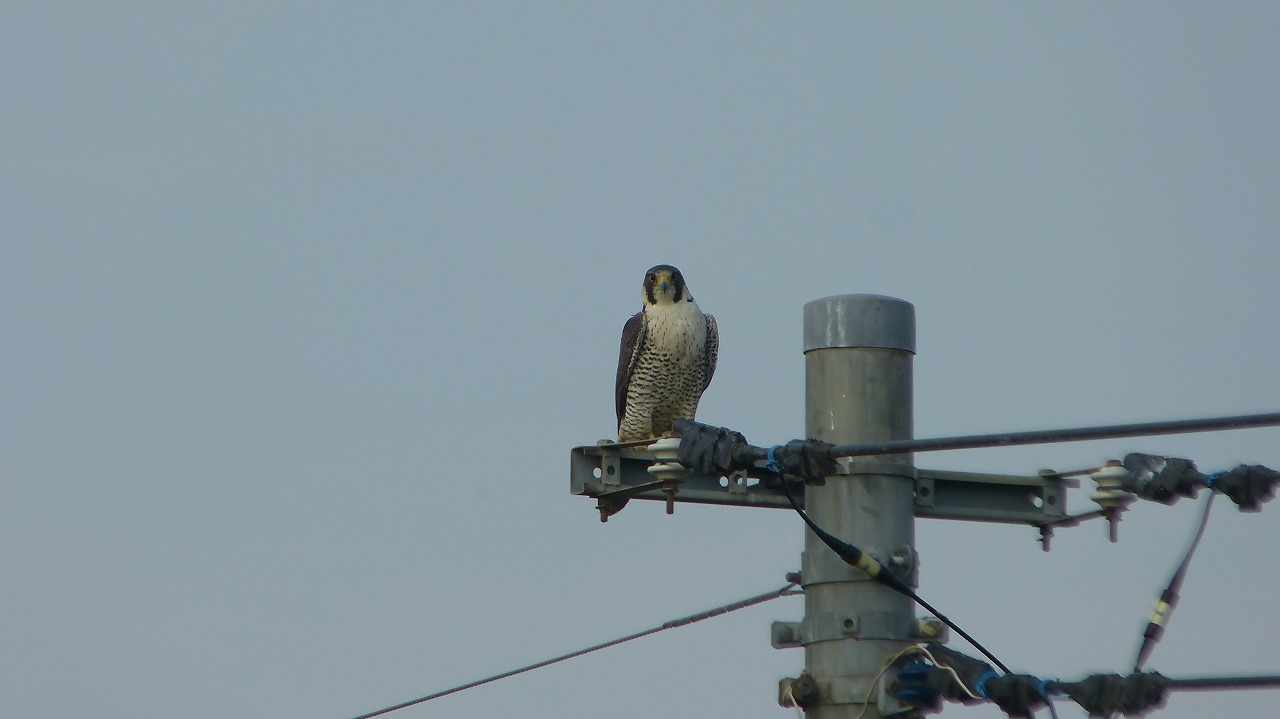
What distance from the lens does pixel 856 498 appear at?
7.47 metres

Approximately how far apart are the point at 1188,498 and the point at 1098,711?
109 centimetres

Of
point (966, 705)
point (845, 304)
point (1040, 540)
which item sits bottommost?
point (966, 705)

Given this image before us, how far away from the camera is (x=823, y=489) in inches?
297

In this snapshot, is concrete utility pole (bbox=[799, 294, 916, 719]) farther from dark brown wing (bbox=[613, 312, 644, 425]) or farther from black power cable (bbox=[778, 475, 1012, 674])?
dark brown wing (bbox=[613, 312, 644, 425])

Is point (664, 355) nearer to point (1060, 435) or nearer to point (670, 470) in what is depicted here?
point (670, 470)

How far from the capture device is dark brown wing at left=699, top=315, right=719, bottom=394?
13.8 m

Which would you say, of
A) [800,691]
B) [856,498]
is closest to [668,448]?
[856,498]

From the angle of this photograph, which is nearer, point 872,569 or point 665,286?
point 872,569

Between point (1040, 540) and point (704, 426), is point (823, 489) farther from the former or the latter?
point (1040, 540)

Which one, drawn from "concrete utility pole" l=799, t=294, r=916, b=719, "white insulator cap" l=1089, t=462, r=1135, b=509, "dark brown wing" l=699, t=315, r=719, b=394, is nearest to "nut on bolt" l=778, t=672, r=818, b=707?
"concrete utility pole" l=799, t=294, r=916, b=719

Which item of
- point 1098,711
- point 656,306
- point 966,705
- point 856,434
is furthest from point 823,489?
point 656,306

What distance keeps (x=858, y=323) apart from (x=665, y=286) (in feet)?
19.7

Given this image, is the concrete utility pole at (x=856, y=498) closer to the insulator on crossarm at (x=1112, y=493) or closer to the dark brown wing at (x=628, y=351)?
the insulator on crossarm at (x=1112, y=493)

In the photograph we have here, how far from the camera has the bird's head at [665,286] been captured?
44.2 feet
